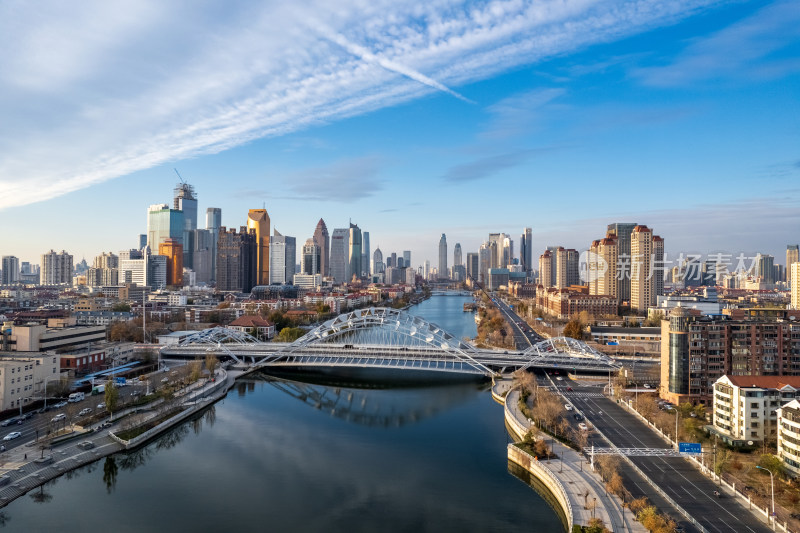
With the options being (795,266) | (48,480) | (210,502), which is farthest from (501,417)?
(795,266)

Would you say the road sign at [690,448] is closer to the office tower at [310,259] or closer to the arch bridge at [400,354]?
the arch bridge at [400,354]

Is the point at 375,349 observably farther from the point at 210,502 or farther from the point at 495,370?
the point at 210,502

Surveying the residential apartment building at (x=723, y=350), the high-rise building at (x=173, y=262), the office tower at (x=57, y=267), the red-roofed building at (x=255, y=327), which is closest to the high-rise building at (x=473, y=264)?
the high-rise building at (x=173, y=262)

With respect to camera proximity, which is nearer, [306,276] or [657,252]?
[657,252]

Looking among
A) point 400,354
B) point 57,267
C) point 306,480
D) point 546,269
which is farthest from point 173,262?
point 306,480

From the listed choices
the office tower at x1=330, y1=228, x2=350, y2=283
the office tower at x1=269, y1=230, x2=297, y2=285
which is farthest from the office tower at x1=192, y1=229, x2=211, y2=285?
the office tower at x1=330, y1=228, x2=350, y2=283
